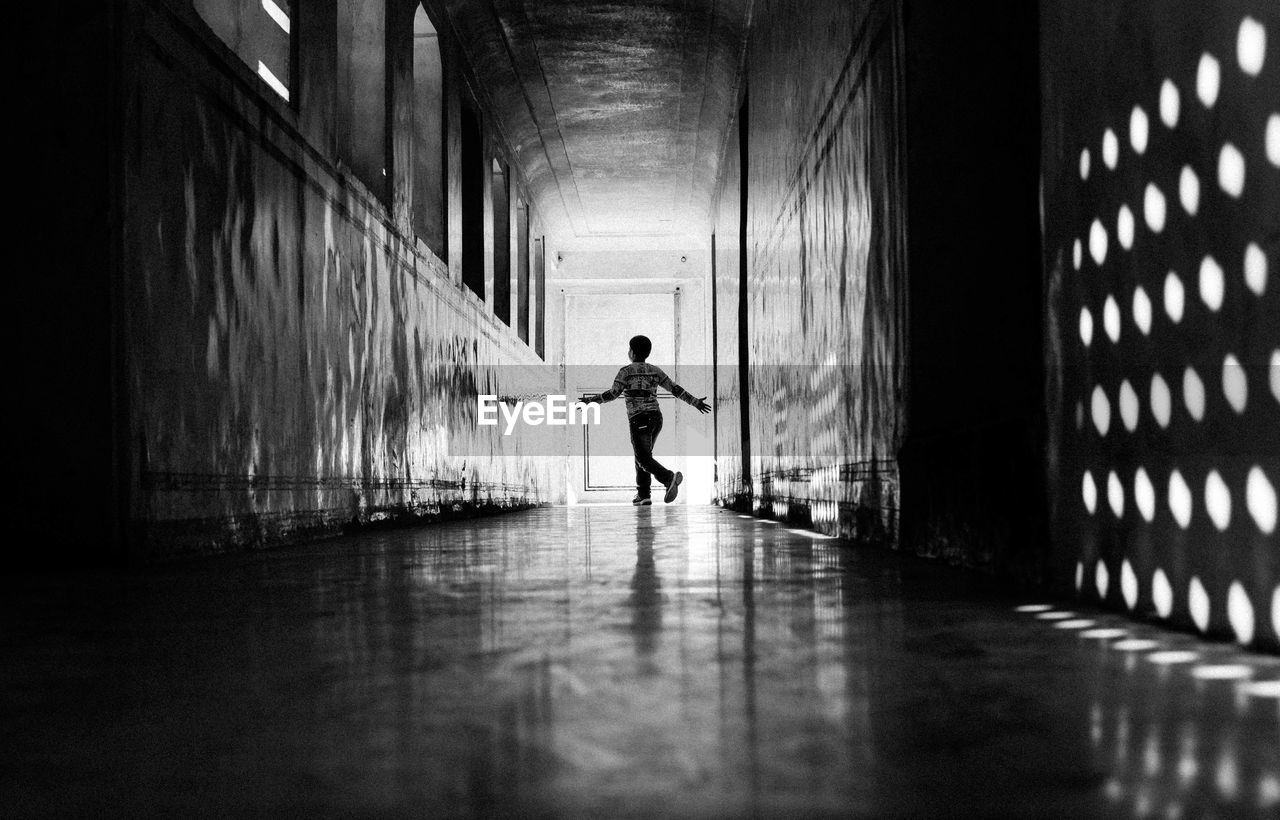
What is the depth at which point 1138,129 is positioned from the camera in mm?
1992

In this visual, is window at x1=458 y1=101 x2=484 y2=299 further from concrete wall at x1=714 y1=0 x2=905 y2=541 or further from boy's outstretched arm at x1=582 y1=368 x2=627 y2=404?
concrete wall at x1=714 y1=0 x2=905 y2=541

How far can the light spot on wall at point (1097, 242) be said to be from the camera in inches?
84.5

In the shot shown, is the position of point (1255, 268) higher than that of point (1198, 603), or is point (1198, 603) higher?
point (1255, 268)

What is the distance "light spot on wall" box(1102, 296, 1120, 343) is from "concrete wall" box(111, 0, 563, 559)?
2.80 meters

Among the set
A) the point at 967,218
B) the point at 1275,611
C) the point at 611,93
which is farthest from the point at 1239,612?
the point at 611,93

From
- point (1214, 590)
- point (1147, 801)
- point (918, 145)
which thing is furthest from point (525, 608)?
point (918, 145)

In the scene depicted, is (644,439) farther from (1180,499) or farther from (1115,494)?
(1180,499)

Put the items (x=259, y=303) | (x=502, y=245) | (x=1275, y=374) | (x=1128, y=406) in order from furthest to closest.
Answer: (x=502, y=245) < (x=259, y=303) < (x=1128, y=406) < (x=1275, y=374)

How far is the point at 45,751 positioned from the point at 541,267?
17256 mm

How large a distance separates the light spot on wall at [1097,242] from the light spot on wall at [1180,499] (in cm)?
46

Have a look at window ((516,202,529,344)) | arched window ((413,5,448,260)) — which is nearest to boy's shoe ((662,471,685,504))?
window ((516,202,529,344))

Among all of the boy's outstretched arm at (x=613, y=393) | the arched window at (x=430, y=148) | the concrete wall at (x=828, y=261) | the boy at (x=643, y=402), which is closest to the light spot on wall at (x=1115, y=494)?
the concrete wall at (x=828, y=261)

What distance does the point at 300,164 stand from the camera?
5598 mm

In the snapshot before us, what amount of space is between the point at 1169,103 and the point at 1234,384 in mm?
458
